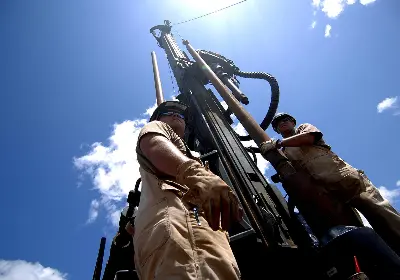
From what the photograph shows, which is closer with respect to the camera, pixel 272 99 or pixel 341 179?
pixel 341 179

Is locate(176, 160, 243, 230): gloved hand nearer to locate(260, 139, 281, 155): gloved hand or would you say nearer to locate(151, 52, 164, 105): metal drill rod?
locate(260, 139, 281, 155): gloved hand

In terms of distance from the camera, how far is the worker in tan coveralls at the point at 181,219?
1040 mm

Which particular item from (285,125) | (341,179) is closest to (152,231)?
(341,179)

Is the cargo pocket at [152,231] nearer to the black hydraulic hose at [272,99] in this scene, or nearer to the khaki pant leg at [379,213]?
the khaki pant leg at [379,213]

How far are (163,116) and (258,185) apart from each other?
1.45 meters

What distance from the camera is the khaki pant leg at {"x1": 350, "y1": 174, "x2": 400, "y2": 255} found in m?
2.44

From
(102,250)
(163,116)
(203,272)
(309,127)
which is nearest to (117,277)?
(102,250)

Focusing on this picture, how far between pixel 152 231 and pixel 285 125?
9.88 ft

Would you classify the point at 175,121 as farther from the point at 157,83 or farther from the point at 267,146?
the point at 157,83

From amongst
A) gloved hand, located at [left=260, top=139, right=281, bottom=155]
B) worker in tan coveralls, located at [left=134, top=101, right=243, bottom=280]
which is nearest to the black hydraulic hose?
gloved hand, located at [left=260, top=139, right=281, bottom=155]

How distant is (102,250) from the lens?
134 inches

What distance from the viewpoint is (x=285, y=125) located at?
380cm

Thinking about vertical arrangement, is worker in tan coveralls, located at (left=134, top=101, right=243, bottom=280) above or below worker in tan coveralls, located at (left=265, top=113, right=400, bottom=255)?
below

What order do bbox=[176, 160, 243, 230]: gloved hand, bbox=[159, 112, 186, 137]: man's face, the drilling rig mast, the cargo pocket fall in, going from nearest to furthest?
bbox=[176, 160, 243, 230]: gloved hand < the cargo pocket < the drilling rig mast < bbox=[159, 112, 186, 137]: man's face
